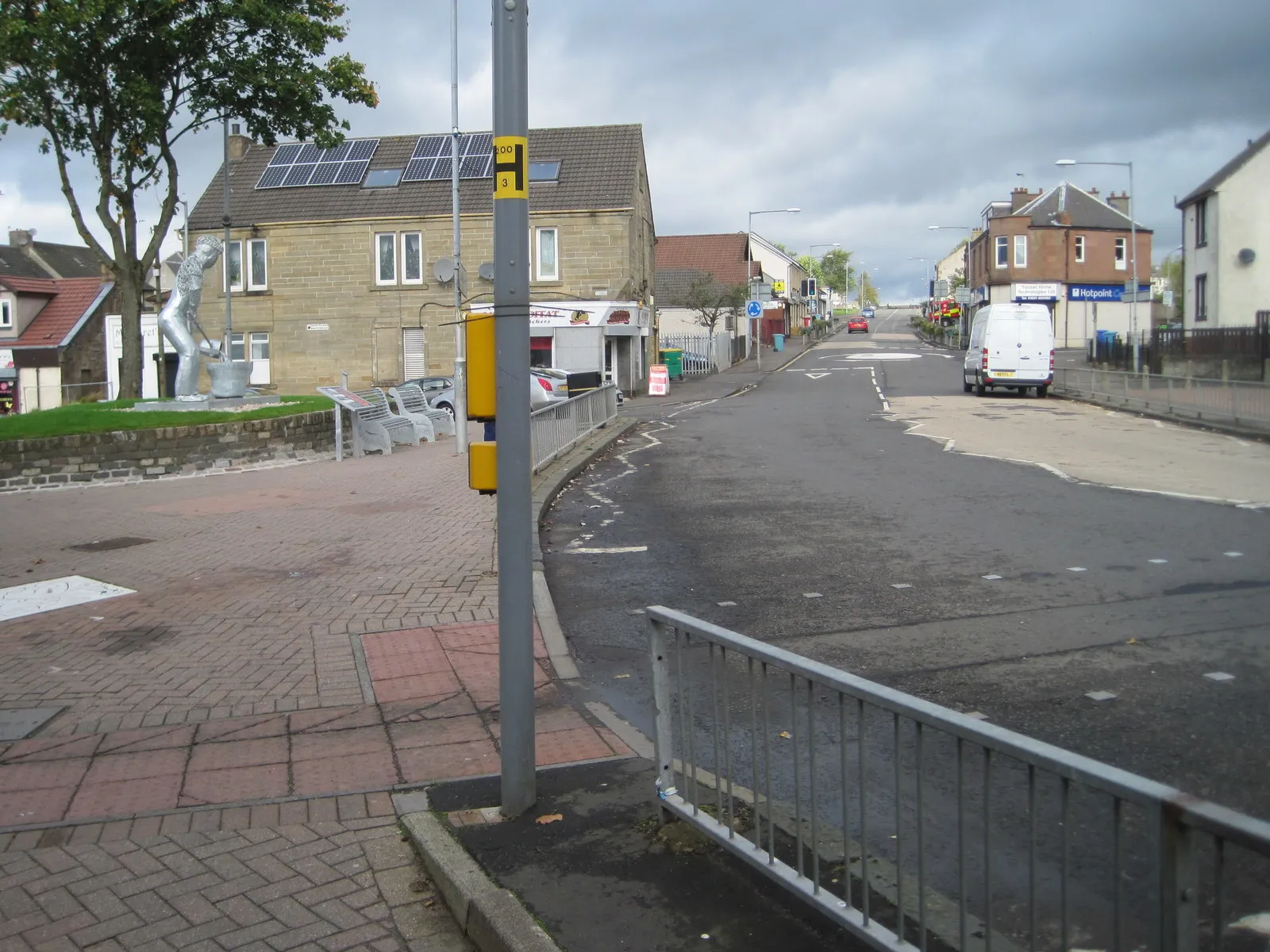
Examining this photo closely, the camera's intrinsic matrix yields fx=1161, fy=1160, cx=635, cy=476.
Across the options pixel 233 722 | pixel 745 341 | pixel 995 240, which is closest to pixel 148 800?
pixel 233 722

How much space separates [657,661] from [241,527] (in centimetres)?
924

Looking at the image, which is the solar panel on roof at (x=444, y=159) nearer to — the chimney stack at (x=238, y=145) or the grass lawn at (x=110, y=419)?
the chimney stack at (x=238, y=145)

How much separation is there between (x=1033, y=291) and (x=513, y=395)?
68.9 metres

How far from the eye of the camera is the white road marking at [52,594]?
895 centimetres

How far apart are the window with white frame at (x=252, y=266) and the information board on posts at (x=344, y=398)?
2412 centimetres

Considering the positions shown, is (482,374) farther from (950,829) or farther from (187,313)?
(187,313)

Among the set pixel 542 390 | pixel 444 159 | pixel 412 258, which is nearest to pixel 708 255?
pixel 444 159

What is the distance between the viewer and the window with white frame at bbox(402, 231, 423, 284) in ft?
136

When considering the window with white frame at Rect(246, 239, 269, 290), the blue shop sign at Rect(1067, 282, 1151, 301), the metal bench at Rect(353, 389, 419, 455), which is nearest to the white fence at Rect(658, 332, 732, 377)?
the window with white frame at Rect(246, 239, 269, 290)

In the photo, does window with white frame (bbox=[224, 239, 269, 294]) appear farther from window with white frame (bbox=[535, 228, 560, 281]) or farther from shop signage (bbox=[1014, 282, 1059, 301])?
shop signage (bbox=[1014, 282, 1059, 301])

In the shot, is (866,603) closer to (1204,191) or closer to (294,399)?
(294,399)

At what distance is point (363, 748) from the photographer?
5914mm

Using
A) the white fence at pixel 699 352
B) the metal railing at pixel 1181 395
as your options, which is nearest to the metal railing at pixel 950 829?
the metal railing at pixel 1181 395

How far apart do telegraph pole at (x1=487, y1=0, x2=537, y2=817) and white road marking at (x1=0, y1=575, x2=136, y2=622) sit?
5576 mm
